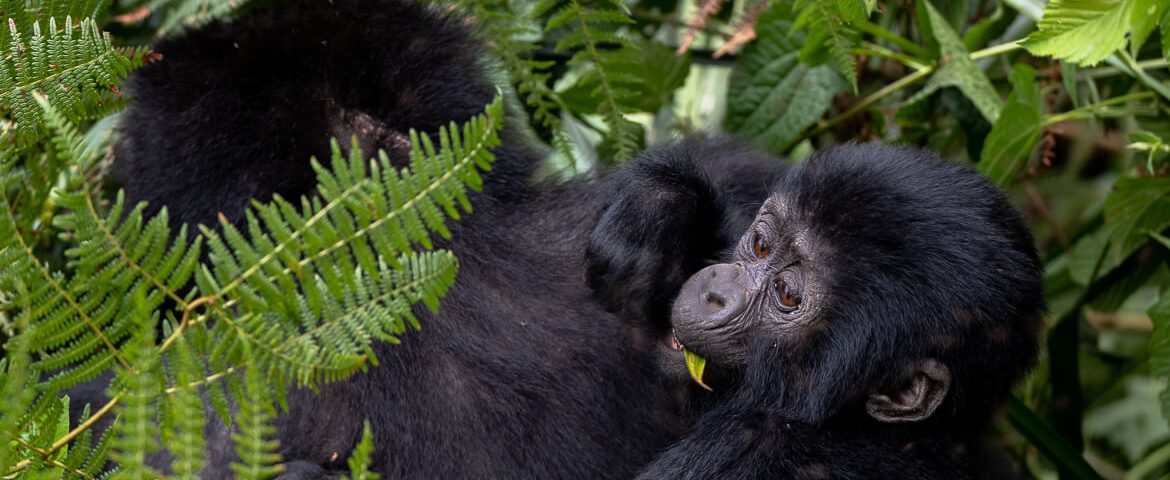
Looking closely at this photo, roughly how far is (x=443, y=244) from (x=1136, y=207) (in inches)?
64.0

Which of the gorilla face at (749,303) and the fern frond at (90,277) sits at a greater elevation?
the fern frond at (90,277)

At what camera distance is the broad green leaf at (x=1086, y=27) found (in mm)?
2082

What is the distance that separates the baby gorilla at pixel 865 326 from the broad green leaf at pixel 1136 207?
2.14 feet

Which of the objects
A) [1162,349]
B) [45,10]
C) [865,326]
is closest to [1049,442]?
[1162,349]

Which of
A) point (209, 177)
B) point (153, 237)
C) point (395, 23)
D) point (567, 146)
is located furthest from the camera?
point (567, 146)

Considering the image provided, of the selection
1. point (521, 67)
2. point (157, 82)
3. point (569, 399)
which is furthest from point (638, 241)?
point (157, 82)

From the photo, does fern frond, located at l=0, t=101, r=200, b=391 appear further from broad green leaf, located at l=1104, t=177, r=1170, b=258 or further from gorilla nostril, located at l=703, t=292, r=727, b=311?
broad green leaf, located at l=1104, t=177, r=1170, b=258

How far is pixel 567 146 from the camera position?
2.64m

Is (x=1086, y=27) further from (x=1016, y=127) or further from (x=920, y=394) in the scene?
(x=920, y=394)

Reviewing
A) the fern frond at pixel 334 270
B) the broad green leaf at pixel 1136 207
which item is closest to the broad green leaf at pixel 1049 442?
the broad green leaf at pixel 1136 207

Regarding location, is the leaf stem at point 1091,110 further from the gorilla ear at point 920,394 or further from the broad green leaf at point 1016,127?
the gorilla ear at point 920,394

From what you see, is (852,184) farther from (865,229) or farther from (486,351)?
(486,351)

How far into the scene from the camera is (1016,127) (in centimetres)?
269

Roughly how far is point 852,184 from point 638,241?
44cm
